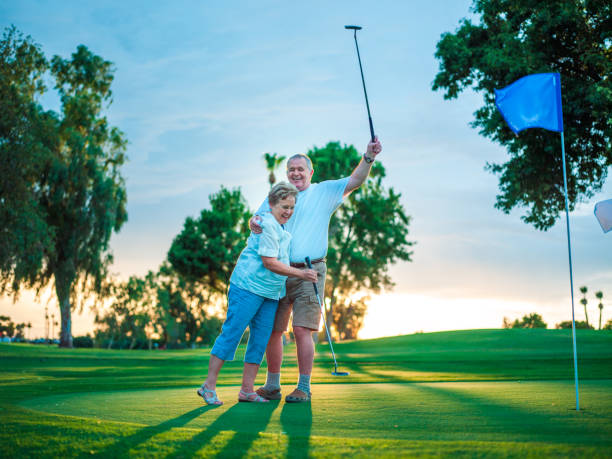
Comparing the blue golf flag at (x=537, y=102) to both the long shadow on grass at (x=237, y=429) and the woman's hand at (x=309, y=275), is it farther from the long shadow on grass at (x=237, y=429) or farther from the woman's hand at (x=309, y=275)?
the long shadow on grass at (x=237, y=429)

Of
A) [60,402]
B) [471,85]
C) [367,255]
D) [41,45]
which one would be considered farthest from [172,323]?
[60,402]

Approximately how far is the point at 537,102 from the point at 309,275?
10.9 ft

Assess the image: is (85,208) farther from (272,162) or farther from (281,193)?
(281,193)

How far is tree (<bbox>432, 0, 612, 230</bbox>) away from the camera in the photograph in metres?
16.0

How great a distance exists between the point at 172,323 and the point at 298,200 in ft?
203

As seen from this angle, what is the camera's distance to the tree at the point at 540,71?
16.0 metres

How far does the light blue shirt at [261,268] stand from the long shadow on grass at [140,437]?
137cm

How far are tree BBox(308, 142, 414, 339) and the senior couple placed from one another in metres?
35.8

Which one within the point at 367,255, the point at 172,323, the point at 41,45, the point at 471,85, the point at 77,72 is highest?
the point at 77,72

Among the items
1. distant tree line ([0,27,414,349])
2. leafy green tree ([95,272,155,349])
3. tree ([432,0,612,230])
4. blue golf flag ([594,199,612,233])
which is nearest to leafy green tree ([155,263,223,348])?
leafy green tree ([95,272,155,349])

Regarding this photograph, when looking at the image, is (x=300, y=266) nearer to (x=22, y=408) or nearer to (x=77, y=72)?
(x=22, y=408)

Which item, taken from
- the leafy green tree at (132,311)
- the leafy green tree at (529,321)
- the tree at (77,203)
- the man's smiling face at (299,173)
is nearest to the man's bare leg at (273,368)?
the man's smiling face at (299,173)

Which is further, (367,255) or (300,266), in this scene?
(367,255)

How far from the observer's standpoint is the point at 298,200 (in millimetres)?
6105
